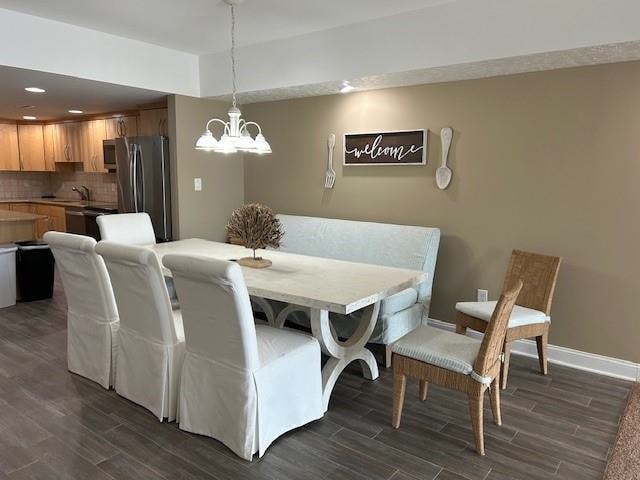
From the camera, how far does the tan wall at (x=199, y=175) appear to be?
462 centimetres

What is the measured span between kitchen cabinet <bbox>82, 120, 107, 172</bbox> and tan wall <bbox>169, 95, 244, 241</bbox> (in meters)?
2.15

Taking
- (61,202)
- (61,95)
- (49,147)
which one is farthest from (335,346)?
(49,147)

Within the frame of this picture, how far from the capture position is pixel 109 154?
6.13 metres

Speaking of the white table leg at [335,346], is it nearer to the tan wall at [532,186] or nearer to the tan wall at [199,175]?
the tan wall at [532,186]

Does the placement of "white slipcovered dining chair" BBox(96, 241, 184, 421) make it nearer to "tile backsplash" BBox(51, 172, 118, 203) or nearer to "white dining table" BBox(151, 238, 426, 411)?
A: "white dining table" BBox(151, 238, 426, 411)

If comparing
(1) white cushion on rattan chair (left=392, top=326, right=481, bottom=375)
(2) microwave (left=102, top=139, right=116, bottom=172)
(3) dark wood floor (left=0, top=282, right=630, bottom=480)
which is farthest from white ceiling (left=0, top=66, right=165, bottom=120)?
(1) white cushion on rattan chair (left=392, top=326, right=481, bottom=375)

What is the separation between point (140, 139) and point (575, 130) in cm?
401

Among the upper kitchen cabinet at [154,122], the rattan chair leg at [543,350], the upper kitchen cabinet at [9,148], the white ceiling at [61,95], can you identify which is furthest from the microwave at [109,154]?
the rattan chair leg at [543,350]

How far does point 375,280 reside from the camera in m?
2.64

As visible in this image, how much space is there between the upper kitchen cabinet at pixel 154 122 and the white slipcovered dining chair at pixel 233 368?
317 centimetres

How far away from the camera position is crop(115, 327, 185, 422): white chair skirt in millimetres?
2504

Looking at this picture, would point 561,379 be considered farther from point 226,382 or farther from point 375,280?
point 226,382

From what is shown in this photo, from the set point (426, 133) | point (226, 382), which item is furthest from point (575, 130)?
point (226, 382)

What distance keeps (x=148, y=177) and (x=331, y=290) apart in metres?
3.17
